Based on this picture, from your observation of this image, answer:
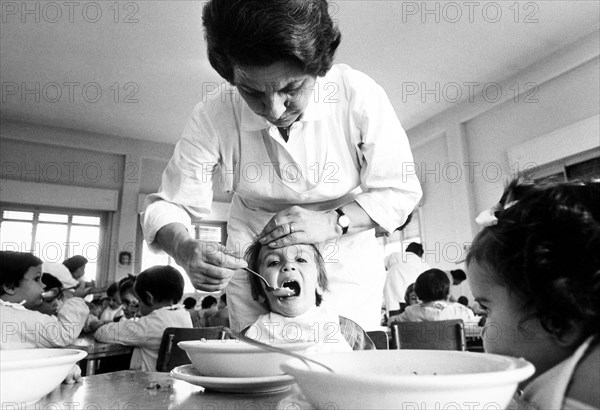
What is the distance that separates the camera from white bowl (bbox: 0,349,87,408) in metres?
Result: 0.59

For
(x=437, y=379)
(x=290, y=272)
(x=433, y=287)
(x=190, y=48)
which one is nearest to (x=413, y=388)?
(x=437, y=379)

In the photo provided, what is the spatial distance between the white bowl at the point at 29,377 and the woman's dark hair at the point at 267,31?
73 cm

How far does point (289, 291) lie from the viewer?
1550mm

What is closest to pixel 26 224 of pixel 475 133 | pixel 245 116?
pixel 475 133

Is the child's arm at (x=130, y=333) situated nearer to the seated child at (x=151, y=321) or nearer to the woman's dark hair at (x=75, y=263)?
the seated child at (x=151, y=321)

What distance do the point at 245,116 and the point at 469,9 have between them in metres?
4.05

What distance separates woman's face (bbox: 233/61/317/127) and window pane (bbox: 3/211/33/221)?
289 inches

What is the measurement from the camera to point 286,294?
5.07ft

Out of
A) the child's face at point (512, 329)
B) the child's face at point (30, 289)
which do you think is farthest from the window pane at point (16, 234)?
the child's face at point (512, 329)

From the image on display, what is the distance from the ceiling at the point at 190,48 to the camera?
4684 mm

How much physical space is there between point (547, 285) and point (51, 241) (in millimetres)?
7967

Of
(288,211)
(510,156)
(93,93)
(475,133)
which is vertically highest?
(93,93)

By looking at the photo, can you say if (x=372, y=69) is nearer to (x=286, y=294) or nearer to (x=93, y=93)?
(x=93, y=93)

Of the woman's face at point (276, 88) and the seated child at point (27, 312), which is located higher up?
the woman's face at point (276, 88)
